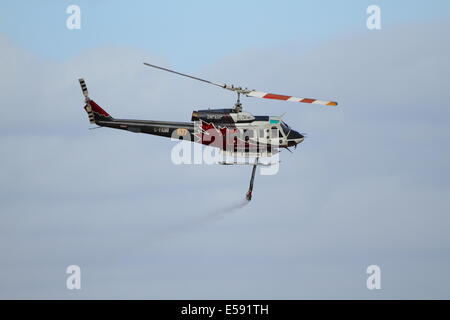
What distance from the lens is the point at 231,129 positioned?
2020 inches

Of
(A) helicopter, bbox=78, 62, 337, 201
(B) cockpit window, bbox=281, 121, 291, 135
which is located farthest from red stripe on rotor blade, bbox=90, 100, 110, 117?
(B) cockpit window, bbox=281, 121, 291, 135

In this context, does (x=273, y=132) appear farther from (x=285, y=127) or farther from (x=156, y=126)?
(x=156, y=126)

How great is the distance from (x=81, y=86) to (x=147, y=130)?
15.6 ft

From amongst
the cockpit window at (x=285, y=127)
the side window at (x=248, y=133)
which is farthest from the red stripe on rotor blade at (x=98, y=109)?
the cockpit window at (x=285, y=127)

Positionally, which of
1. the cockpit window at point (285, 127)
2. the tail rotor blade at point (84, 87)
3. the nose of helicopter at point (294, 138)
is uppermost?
the tail rotor blade at point (84, 87)

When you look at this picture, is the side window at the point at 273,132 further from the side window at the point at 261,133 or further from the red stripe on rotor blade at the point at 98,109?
the red stripe on rotor blade at the point at 98,109

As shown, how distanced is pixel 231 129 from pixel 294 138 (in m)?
3.69

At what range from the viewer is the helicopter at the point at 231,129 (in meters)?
51.2
